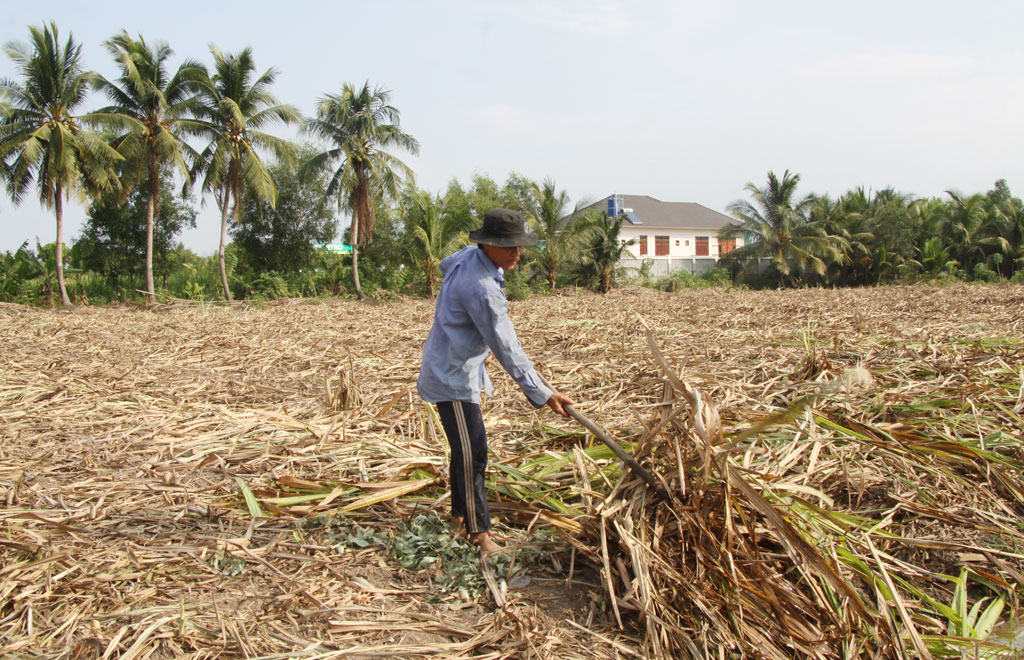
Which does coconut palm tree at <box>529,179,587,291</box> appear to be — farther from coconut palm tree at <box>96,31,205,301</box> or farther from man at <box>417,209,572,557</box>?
man at <box>417,209,572,557</box>

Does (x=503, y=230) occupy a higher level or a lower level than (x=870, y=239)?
lower

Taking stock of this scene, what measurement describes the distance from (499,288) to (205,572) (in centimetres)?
147

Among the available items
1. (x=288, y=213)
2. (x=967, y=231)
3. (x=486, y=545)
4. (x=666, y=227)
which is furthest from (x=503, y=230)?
(x=666, y=227)

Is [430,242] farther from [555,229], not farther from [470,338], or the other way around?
[470,338]

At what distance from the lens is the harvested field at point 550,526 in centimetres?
202

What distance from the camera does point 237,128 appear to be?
19.0m

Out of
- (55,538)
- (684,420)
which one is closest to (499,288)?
(684,420)

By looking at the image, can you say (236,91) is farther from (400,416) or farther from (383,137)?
(400,416)

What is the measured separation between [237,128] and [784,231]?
19.7m

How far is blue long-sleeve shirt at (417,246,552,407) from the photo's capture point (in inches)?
91.0

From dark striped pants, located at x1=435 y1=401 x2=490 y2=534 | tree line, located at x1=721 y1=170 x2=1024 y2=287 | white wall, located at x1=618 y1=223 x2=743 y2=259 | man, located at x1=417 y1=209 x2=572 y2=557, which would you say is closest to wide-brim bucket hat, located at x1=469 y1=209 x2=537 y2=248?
man, located at x1=417 y1=209 x2=572 y2=557

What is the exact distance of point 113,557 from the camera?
2.38 m

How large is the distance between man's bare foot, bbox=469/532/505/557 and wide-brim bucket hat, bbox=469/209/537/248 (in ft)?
3.58

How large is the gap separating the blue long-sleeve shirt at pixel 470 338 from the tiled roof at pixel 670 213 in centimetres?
3452
